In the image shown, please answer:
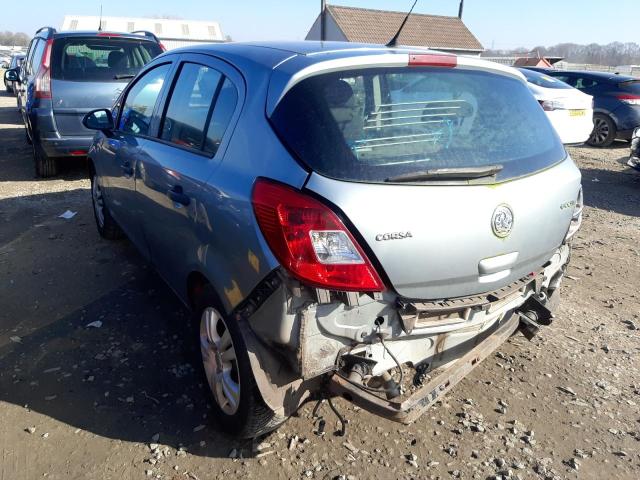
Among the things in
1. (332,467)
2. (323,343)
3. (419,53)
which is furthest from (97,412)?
(419,53)

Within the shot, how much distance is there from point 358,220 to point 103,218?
152 inches

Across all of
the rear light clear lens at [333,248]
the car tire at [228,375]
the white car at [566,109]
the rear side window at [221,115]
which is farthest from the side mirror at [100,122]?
the white car at [566,109]

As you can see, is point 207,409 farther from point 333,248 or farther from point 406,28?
point 406,28

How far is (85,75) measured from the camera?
7152 mm

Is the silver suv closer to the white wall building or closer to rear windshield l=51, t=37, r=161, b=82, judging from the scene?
rear windshield l=51, t=37, r=161, b=82

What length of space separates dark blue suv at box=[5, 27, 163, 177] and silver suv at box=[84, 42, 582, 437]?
15.6ft

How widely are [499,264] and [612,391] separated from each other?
147cm

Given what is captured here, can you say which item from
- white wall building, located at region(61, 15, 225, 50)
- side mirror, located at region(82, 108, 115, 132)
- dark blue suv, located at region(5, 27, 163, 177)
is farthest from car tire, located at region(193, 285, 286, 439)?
white wall building, located at region(61, 15, 225, 50)

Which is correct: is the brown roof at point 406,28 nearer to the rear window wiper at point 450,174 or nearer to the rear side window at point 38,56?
the rear side window at point 38,56

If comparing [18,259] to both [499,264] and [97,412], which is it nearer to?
[97,412]

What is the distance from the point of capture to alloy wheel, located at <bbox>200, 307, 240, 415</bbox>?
2605mm

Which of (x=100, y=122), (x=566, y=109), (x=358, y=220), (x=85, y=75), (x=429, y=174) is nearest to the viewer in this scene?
(x=358, y=220)

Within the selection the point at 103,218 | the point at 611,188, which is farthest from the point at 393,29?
the point at 103,218

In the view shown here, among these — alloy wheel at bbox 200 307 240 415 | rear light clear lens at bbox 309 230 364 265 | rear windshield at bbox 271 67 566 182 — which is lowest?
alloy wheel at bbox 200 307 240 415
